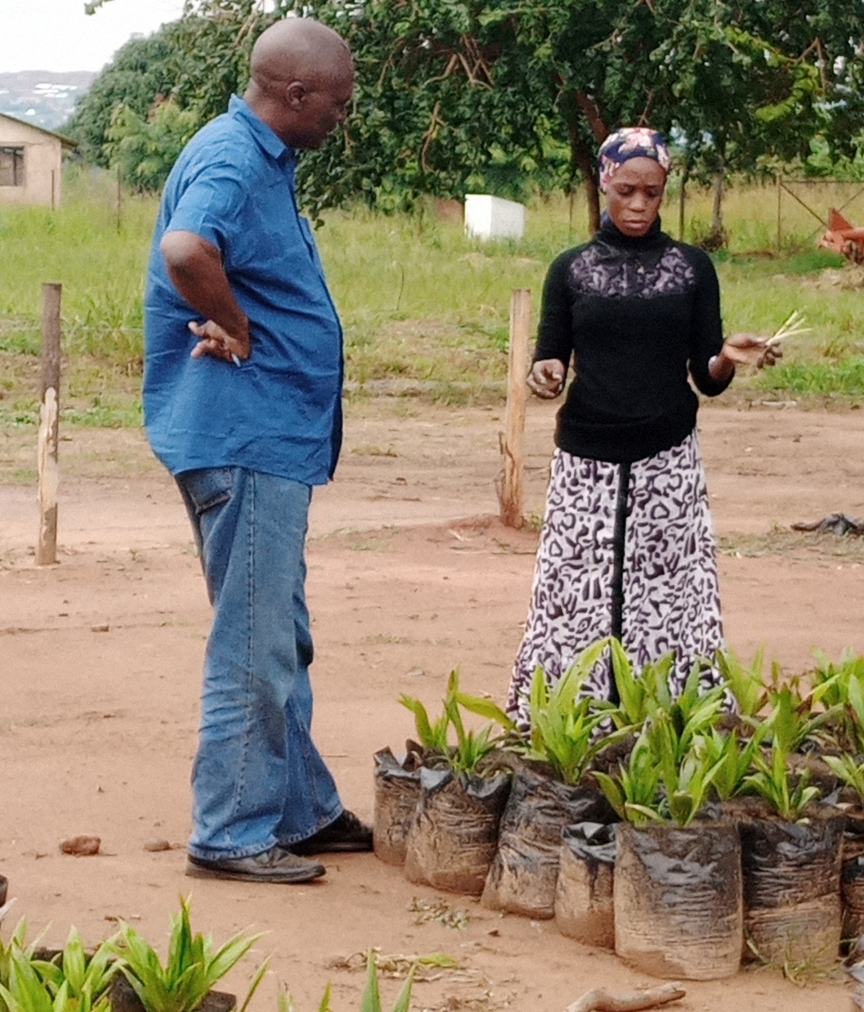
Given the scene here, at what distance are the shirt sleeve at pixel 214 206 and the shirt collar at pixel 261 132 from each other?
13 centimetres

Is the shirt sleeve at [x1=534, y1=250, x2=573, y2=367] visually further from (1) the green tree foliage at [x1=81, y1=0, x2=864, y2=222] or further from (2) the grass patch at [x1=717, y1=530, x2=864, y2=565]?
(1) the green tree foliage at [x1=81, y1=0, x2=864, y2=222]

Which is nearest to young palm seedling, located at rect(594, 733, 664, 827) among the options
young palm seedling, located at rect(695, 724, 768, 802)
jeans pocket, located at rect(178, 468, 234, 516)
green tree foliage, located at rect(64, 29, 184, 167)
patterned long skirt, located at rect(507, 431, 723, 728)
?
young palm seedling, located at rect(695, 724, 768, 802)

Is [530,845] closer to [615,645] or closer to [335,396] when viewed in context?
[615,645]

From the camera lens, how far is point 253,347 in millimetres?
3729

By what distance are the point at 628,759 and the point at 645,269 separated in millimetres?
1201

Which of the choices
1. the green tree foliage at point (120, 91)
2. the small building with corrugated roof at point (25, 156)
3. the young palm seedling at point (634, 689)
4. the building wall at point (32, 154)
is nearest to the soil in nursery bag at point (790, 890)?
the young palm seedling at point (634, 689)

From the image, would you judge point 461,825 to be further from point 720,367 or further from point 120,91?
point 120,91

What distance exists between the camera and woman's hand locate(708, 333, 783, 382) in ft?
13.4

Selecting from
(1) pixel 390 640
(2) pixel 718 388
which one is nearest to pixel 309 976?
(2) pixel 718 388

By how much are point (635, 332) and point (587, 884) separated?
4.54 ft

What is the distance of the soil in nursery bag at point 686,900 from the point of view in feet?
11.2

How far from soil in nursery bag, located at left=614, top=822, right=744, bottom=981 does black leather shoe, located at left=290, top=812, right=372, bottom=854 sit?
3.17ft

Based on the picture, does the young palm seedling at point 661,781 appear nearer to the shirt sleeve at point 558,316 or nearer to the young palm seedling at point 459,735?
the young palm seedling at point 459,735

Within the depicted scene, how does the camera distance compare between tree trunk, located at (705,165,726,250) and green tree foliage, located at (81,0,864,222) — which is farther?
tree trunk, located at (705,165,726,250)
